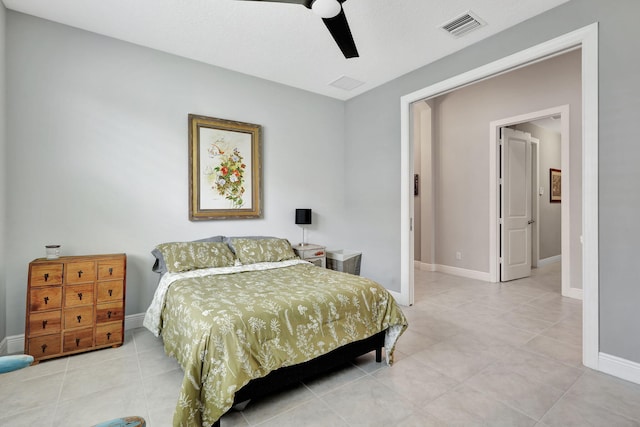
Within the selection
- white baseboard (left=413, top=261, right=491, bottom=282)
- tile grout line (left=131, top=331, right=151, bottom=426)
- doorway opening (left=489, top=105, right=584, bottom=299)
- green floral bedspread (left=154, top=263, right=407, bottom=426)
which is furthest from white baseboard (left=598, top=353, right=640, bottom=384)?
tile grout line (left=131, top=331, right=151, bottom=426)

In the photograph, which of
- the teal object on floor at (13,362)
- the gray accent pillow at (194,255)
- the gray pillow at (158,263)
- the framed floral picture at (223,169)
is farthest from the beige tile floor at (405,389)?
the framed floral picture at (223,169)

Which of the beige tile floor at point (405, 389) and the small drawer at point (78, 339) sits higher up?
the small drawer at point (78, 339)

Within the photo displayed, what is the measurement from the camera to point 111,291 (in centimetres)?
277

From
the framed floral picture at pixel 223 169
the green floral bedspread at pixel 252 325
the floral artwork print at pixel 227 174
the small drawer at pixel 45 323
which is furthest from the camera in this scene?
the floral artwork print at pixel 227 174

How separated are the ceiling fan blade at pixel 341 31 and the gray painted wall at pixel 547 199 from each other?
529 centimetres

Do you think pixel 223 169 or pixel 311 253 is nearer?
pixel 223 169

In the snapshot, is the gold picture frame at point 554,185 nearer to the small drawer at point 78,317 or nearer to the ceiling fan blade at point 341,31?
the ceiling fan blade at point 341,31

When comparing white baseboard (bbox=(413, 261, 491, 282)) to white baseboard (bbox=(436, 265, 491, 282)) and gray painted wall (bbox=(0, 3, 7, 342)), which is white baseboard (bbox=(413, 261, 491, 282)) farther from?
gray painted wall (bbox=(0, 3, 7, 342))

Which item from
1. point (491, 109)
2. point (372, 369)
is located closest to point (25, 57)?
point (372, 369)

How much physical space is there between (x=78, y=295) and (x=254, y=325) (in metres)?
1.83

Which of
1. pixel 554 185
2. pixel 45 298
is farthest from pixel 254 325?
pixel 554 185

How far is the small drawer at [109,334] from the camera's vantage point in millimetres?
2719

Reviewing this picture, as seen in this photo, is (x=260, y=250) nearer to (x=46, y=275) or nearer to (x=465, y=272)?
(x=46, y=275)

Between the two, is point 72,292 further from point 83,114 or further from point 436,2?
point 436,2
